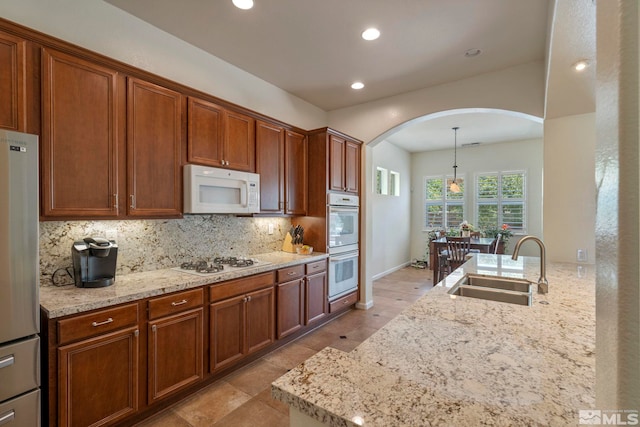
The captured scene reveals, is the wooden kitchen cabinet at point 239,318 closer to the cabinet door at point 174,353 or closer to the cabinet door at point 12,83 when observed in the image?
the cabinet door at point 174,353

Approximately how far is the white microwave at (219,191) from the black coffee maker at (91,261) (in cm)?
69

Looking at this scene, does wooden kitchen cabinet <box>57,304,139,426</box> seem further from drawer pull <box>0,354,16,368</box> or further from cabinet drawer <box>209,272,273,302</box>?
cabinet drawer <box>209,272,273,302</box>

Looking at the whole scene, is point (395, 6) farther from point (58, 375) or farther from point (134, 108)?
point (58, 375)

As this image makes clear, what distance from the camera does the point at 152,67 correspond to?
8.49 ft

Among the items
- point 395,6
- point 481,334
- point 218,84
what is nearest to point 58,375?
point 481,334

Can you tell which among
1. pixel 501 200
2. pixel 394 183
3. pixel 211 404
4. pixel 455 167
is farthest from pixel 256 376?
pixel 501 200

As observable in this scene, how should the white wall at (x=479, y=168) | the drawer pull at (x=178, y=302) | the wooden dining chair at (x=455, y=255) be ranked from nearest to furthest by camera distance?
1. the drawer pull at (x=178, y=302)
2. the wooden dining chair at (x=455, y=255)
3. the white wall at (x=479, y=168)

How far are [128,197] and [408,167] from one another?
7010 millimetres

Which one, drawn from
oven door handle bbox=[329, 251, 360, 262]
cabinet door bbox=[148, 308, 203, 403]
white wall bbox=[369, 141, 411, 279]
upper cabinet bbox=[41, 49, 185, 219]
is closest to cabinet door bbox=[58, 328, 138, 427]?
cabinet door bbox=[148, 308, 203, 403]

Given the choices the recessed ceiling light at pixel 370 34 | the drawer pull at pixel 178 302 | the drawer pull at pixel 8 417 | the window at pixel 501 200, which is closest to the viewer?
the drawer pull at pixel 8 417

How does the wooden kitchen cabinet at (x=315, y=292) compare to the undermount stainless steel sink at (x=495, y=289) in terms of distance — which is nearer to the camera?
the undermount stainless steel sink at (x=495, y=289)

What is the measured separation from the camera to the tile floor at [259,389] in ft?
6.74

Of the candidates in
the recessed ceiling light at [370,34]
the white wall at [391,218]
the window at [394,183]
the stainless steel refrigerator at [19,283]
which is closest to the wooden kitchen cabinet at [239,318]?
the stainless steel refrigerator at [19,283]

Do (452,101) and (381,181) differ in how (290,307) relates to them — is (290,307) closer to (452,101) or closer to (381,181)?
(452,101)
